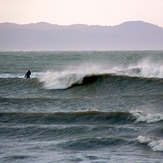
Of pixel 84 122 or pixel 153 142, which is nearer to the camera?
pixel 153 142

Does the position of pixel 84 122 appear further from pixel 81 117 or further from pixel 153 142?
pixel 153 142

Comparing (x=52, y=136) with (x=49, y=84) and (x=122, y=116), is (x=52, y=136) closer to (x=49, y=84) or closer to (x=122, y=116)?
(x=122, y=116)

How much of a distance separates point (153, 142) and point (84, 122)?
5.58 meters

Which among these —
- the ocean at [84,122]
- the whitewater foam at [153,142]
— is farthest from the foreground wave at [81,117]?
the whitewater foam at [153,142]

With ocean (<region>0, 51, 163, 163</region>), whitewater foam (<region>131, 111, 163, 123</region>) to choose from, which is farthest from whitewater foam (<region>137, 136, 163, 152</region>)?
whitewater foam (<region>131, 111, 163, 123</region>)

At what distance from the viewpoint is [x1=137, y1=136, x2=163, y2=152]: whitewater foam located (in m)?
14.7

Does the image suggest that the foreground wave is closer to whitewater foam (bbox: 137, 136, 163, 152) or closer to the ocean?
the ocean

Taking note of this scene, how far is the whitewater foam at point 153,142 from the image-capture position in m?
14.7

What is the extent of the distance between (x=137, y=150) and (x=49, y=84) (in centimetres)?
1962

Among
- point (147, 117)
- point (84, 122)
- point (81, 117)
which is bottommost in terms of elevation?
point (84, 122)

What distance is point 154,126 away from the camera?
1803 centimetres

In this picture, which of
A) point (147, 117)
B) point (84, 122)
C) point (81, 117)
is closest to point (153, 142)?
point (147, 117)

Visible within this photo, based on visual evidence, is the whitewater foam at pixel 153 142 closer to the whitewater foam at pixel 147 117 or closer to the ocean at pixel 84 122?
the ocean at pixel 84 122

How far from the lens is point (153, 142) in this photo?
602 inches
